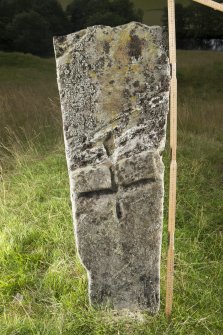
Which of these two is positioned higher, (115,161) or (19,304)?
(115,161)

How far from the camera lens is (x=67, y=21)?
36594 millimetres

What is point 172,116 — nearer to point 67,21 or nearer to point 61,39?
point 61,39

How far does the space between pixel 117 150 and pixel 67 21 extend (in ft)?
122

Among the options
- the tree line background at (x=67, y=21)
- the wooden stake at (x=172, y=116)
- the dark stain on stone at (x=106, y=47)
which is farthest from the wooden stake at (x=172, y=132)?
the tree line background at (x=67, y=21)

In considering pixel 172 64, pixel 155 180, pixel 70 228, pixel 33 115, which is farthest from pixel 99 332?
pixel 33 115

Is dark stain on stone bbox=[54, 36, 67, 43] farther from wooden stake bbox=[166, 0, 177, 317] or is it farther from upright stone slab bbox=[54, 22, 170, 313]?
wooden stake bbox=[166, 0, 177, 317]

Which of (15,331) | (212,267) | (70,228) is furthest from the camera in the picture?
(70,228)

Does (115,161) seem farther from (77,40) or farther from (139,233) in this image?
(77,40)

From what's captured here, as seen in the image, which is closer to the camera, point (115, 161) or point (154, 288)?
point (115, 161)

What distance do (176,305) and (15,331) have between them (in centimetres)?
103

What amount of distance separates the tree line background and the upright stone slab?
32.2 m

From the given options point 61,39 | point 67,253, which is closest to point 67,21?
point 67,253

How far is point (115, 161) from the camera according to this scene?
2191 mm

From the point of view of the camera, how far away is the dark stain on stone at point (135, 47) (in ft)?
6.54
